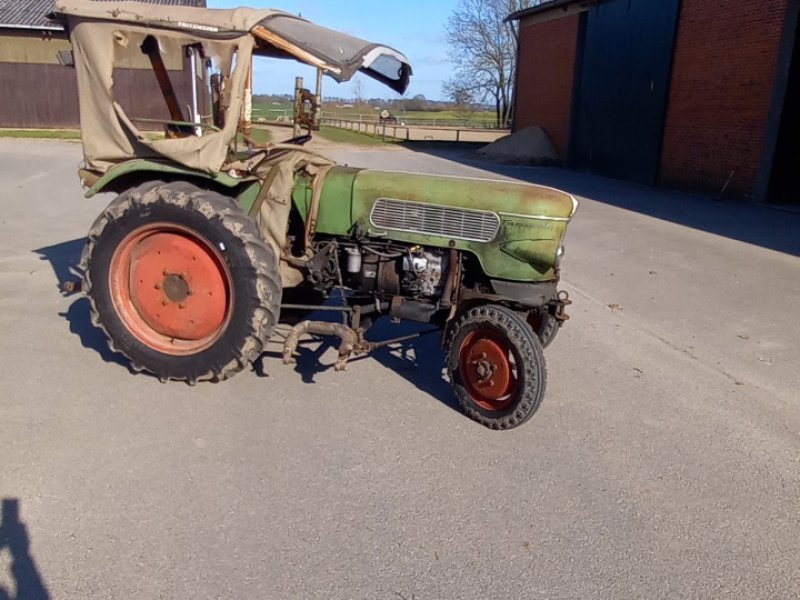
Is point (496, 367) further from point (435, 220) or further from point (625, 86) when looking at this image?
point (625, 86)

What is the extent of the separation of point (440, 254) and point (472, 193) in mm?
451

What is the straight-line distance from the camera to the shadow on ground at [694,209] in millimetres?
11113

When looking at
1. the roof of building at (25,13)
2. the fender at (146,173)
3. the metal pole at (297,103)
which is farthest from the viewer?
the roof of building at (25,13)

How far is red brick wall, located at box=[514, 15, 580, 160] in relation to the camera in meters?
23.7

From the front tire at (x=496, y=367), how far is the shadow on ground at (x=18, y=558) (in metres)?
2.50

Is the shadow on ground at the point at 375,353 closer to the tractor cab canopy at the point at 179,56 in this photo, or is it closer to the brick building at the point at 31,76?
the tractor cab canopy at the point at 179,56

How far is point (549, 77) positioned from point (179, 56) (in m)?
22.8

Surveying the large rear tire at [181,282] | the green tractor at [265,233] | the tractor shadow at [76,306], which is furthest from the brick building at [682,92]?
the large rear tire at [181,282]

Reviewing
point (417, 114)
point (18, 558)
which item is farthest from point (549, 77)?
point (417, 114)

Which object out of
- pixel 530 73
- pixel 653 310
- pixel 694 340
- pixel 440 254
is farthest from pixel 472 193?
pixel 530 73

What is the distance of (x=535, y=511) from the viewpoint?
11.1 ft

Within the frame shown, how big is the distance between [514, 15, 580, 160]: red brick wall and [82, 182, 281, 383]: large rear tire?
70.3ft

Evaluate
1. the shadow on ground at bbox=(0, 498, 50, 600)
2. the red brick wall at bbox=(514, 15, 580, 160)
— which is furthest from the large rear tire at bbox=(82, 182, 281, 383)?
the red brick wall at bbox=(514, 15, 580, 160)

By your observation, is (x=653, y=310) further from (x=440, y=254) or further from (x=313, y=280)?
(x=313, y=280)
